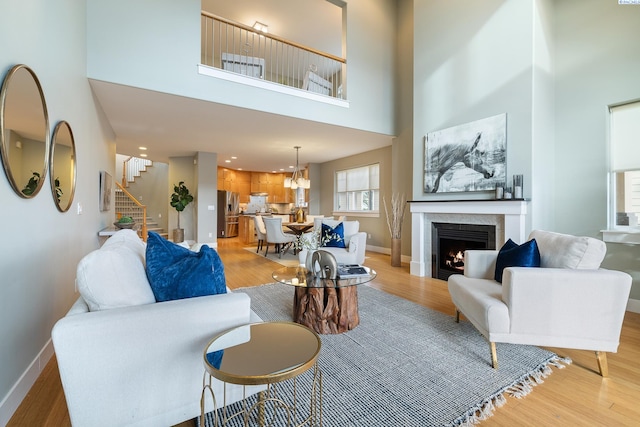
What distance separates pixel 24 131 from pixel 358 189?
6546 mm

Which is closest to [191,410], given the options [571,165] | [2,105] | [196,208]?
[2,105]

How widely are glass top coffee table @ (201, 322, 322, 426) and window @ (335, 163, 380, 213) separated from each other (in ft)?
19.1

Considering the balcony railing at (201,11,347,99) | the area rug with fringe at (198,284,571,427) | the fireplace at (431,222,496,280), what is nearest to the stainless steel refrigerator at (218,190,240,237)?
the balcony railing at (201,11,347,99)

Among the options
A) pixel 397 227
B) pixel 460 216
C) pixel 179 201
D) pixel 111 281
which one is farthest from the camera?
pixel 179 201

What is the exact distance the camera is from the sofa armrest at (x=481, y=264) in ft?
8.53

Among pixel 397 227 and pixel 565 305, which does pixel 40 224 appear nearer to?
pixel 565 305

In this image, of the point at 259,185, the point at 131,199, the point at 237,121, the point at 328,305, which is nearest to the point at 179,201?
the point at 131,199

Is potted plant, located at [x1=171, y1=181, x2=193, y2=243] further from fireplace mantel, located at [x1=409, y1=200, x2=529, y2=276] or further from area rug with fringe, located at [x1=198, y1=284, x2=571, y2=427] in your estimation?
fireplace mantel, located at [x1=409, y1=200, x2=529, y2=276]

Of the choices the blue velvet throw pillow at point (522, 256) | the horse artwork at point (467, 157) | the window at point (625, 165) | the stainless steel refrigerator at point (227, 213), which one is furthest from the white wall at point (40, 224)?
the stainless steel refrigerator at point (227, 213)

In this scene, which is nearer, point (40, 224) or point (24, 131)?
point (24, 131)

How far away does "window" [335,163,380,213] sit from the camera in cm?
705

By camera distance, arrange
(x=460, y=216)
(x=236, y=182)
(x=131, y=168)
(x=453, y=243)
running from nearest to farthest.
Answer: (x=460, y=216), (x=453, y=243), (x=131, y=168), (x=236, y=182)

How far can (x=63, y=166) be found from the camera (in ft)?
7.92

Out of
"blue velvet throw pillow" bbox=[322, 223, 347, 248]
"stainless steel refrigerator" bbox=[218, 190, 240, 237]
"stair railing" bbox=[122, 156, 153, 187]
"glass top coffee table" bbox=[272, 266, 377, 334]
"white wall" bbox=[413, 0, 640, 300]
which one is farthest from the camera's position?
"stainless steel refrigerator" bbox=[218, 190, 240, 237]
